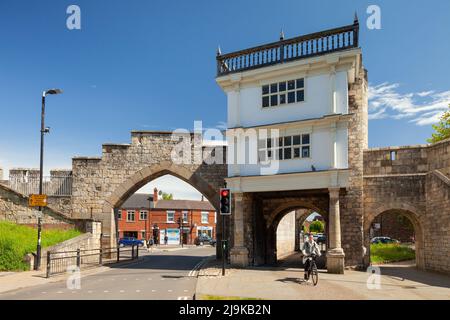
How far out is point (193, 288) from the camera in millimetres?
13250

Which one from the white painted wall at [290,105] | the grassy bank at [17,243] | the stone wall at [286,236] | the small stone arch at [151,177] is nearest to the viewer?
the grassy bank at [17,243]

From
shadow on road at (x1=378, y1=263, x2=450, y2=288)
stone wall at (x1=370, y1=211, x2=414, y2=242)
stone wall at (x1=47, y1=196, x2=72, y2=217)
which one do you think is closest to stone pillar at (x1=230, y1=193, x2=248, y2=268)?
shadow on road at (x1=378, y1=263, x2=450, y2=288)

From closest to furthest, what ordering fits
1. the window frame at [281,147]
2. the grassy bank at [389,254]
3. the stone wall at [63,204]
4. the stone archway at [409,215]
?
the window frame at [281,147] → the stone archway at [409,215] → the stone wall at [63,204] → the grassy bank at [389,254]

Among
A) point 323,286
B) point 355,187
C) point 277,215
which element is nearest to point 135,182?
point 277,215

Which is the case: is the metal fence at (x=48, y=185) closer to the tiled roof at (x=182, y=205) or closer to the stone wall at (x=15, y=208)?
the stone wall at (x=15, y=208)

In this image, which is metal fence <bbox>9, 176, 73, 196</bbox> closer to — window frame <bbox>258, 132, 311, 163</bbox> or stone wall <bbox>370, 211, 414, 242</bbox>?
window frame <bbox>258, 132, 311, 163</bbox>

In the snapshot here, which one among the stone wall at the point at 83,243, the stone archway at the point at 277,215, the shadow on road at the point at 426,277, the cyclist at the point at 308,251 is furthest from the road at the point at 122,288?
the shadow on road at the point at 426,277

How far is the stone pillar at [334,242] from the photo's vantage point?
16938 mm

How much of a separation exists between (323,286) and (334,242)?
166 inches

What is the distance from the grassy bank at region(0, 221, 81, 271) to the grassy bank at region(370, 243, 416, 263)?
60.7 feet

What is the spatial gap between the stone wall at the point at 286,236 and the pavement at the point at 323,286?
1149cm

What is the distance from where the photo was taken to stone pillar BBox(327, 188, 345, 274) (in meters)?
16.9

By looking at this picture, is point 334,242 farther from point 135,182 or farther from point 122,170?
point 122,170
